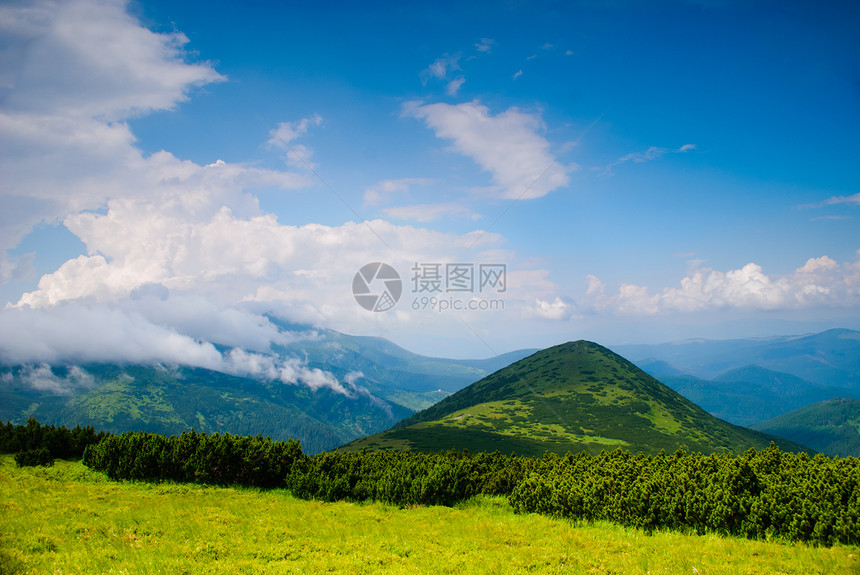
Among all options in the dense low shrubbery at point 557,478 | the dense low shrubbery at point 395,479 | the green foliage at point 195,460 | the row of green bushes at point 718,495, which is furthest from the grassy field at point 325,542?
the green foliage at point 195,460

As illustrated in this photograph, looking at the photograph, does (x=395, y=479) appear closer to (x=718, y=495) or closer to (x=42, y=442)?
(x=718, y=495)

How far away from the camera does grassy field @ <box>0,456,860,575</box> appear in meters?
11.4

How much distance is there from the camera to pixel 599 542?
13.7m

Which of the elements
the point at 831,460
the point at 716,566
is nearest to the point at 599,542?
the point at 716,566

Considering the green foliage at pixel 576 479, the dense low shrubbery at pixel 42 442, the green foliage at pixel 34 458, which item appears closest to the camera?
the green foliage at pixel 576 479

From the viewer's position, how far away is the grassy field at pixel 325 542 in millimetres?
11430

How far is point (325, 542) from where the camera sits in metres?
13.8

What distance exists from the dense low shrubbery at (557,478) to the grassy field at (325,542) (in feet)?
3.19

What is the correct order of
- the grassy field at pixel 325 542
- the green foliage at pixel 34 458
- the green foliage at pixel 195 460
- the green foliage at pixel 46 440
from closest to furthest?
1. the grassy field at pixel 325 542
2. the green foliage at pixel 195 460
3. the green foliage at pixel 34 458
4. the green foliage at pixel 46 440

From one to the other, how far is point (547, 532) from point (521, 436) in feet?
597

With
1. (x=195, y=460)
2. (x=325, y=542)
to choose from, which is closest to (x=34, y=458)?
(x=195, y=460)

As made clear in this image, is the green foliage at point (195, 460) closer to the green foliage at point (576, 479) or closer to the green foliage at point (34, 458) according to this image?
the green foliage at point (576, 479)

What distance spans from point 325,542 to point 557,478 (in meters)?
10.1

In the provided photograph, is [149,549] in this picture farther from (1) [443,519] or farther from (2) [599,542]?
(2) [599,542]
